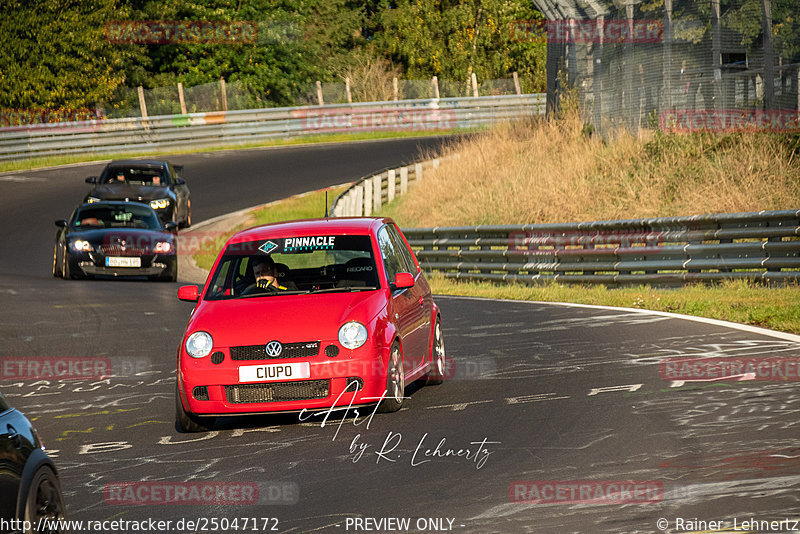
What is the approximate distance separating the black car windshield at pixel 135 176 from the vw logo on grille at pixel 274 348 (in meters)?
19.7

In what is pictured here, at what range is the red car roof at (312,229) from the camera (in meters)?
10.5

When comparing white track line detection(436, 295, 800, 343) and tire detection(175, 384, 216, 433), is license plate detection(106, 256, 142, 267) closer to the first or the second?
white track line detection(436, 295, 800, 343)

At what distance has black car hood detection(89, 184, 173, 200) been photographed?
2719 centimetres

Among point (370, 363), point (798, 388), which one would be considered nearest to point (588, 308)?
point (798, 388)

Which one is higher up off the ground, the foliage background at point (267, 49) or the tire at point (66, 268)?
the foliage background at point (267, 49)

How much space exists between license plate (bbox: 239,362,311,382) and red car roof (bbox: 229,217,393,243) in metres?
1.80

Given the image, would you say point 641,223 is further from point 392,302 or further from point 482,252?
point 392,302

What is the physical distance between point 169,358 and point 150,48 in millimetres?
50359

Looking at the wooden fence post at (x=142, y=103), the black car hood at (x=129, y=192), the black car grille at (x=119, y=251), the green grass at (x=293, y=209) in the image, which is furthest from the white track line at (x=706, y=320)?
the wooden fence post at (x=142, y=103)

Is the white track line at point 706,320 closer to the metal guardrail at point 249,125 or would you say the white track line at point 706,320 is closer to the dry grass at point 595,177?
the dry grass at point 595,177

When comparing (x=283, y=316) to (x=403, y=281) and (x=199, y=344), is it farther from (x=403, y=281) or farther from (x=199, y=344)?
(x=403, y=281)

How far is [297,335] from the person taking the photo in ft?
29.8

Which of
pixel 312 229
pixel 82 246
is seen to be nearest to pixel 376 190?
pixel 82 246

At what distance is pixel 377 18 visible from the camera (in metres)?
73.4
